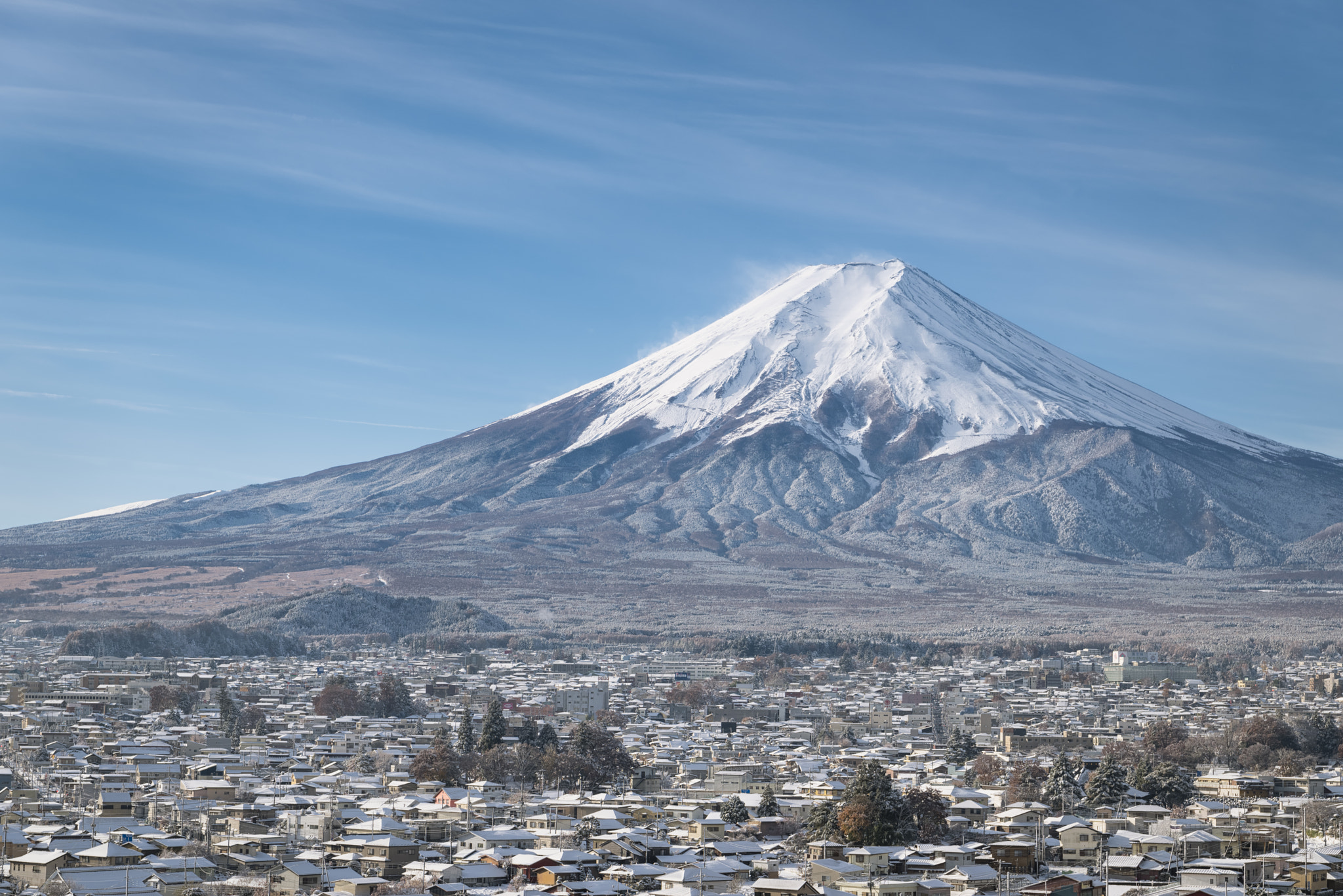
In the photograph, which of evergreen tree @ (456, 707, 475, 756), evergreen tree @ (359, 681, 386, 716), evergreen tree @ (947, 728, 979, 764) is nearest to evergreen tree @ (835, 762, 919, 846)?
evergreen tree @ (947, 728, 979, 764)

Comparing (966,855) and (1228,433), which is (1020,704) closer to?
(966,855)

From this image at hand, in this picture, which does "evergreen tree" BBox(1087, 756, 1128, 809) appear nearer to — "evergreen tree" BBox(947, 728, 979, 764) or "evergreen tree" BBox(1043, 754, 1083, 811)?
"evergreen tree" BBox(1043, 754, 1083, 811)

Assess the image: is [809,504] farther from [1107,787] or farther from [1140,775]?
[1107,787]

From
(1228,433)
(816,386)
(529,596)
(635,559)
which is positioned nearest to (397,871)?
(529,596)

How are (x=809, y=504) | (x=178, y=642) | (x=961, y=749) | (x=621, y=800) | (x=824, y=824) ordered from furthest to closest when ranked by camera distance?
(x=809, y=504) < (x=178, y=642) < (x=961, y=749) < (x=621, y=800) < (x=824, y=824)

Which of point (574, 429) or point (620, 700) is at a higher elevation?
point (574, 429)

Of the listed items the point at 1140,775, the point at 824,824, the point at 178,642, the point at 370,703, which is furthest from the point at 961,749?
the point at 178,642
